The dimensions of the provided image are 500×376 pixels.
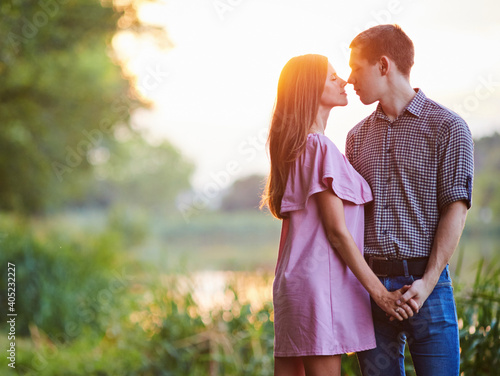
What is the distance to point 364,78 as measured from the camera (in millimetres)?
1734

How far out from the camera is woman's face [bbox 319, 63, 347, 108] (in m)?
1.73

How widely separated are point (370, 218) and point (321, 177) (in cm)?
23

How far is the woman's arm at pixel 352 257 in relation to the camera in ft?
5.19

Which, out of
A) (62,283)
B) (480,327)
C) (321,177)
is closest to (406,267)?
(321,177)

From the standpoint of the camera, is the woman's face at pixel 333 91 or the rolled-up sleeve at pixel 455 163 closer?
the rolled-up sleeve at pixel 455 163

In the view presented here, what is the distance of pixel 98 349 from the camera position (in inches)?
197

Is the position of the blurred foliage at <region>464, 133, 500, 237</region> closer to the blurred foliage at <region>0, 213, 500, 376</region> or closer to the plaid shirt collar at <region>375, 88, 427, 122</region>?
the blurred foliage at <region>0, 213, 500, 376</region>

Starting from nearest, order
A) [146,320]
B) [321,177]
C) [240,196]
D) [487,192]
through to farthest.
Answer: [321,177], [146,320], [487,192], [240,196]

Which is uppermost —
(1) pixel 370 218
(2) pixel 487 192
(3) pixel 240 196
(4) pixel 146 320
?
(3) pixel 240 196

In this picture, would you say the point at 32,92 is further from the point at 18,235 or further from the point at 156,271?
the point at 156,271

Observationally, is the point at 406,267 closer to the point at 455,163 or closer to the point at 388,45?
the point at 455,163

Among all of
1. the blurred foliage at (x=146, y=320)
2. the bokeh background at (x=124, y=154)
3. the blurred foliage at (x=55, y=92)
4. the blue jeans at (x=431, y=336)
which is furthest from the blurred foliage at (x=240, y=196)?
the blue jeans at (x=431, y=336)

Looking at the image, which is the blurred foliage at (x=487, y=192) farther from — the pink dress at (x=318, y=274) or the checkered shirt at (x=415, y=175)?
the pink dress at (x=318, y=274)

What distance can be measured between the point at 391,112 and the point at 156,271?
3.59 meters
